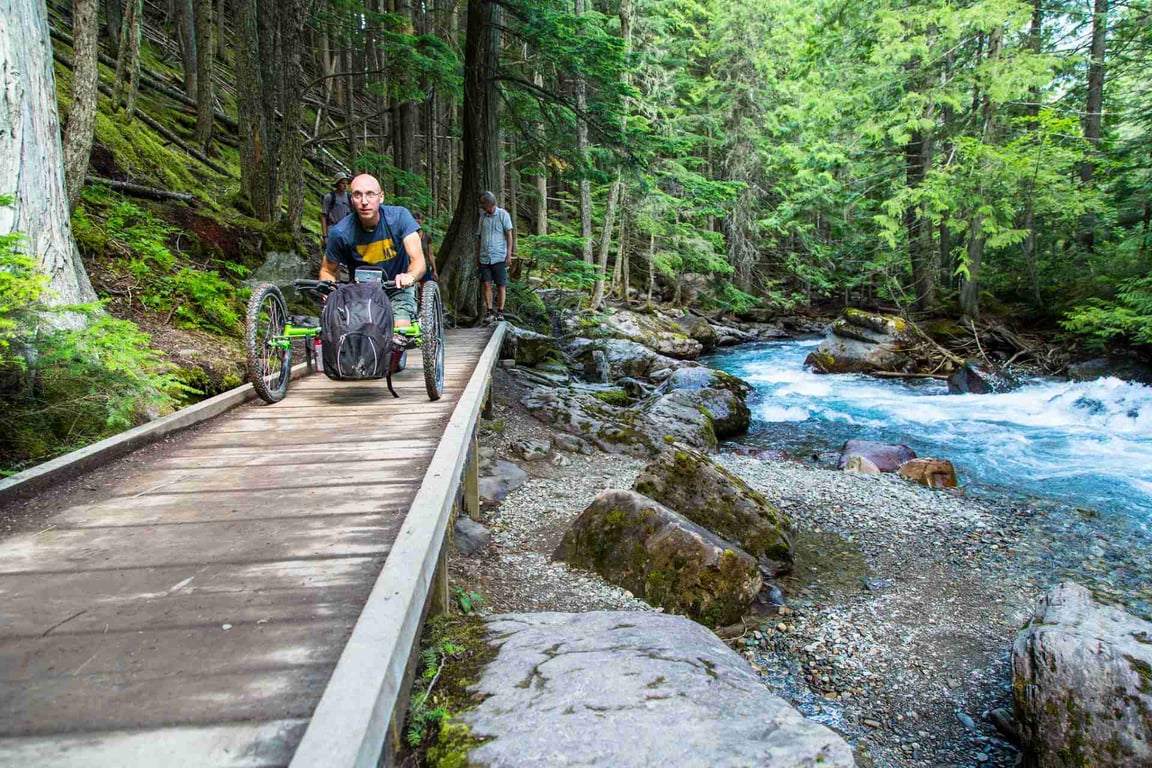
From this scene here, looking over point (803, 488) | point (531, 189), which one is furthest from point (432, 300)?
point (531, 189)

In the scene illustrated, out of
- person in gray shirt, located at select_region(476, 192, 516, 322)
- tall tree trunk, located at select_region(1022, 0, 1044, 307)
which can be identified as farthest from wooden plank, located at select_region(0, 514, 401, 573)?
tall tree trunk, located at select_region(1022, 0, 1044, 307)

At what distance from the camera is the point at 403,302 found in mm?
5488

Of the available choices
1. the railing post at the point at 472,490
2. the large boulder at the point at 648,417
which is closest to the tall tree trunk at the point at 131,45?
the large boulder at the point at 648,417

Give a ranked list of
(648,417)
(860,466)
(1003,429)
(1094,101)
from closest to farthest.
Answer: (860,466), (648,417), (1003,429), (1094,101)

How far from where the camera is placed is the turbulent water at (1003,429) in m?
8.61

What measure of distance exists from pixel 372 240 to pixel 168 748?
15.1ft

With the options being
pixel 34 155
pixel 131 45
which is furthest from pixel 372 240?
pixel 131 45

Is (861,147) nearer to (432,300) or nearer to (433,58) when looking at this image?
(433,58)

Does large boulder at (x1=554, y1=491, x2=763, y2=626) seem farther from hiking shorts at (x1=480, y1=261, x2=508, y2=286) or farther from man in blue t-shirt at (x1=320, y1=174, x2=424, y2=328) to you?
hiking shorts at (x1=480, y1=261, x2=508, y2=286)

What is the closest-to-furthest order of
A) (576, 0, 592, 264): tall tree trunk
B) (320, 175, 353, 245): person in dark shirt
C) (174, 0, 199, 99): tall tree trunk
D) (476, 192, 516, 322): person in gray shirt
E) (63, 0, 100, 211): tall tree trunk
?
(63, 0, 100, 211): tall tree trunk → (320, 175, 353, 245): person in dark shirt → (476, 192, 516, 322): person in gray shirt → (576, 0, 592, 264): tall tree trunk → (174, 0, 199, 99): tall tree trunk

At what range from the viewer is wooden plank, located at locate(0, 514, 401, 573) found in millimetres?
2639

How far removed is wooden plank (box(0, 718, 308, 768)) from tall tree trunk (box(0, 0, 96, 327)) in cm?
359

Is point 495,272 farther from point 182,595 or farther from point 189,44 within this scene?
point 189,44

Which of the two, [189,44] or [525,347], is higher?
[189,44]
